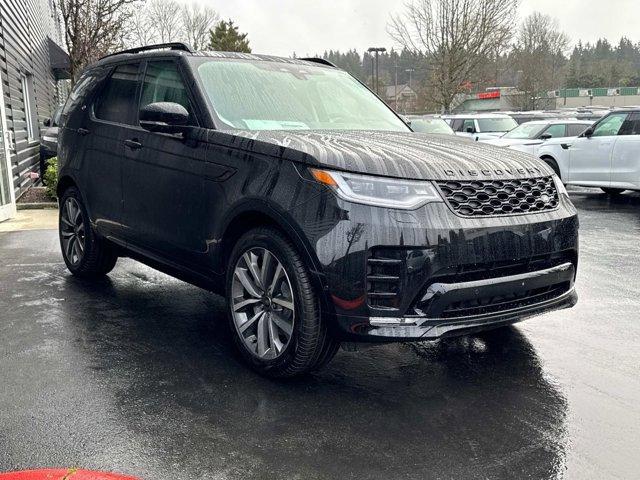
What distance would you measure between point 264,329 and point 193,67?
187cm

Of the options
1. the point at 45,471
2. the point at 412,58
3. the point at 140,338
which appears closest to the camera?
the point at 45,471

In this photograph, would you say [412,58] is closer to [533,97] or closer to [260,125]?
[533,97]

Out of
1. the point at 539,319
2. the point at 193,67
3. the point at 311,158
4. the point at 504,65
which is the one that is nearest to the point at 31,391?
the point at 311,158

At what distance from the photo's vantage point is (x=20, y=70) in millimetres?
14250

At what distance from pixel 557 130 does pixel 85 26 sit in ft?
43.4

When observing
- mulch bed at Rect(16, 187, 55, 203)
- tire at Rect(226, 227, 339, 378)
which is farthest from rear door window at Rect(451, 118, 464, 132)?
tire at Rect(226, 227, 339, 378)

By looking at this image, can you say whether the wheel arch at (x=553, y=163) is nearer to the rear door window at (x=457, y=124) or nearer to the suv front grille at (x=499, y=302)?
the rear door window at (x=457, y=124)

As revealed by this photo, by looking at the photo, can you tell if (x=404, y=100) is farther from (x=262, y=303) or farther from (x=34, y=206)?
(x=262, y=303)

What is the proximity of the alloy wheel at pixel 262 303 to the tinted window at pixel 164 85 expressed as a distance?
1125mm

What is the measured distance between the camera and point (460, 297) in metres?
3.16

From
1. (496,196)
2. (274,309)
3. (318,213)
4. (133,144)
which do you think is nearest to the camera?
(318,213)

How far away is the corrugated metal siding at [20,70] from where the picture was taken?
11.7 m

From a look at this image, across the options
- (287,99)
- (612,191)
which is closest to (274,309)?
(287,99)

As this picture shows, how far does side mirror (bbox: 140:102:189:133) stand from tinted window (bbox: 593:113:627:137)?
9.87m
